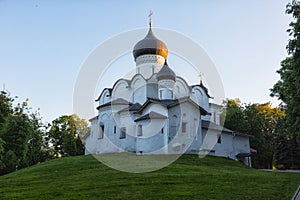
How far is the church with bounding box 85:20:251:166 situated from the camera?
81.8ft

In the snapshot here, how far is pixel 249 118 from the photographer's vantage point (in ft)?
128

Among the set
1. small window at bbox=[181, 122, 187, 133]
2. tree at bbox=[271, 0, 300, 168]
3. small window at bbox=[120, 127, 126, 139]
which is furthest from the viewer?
small window at bbox=[120, 127, 126, 139]

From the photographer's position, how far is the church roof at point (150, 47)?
33125mm

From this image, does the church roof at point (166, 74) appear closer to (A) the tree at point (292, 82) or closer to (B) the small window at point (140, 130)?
(B) the small window at point (140, 130)

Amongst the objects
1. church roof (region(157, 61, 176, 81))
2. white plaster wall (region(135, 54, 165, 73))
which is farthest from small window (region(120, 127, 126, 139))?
white plaster wall (region(135, 54, 165, 73))

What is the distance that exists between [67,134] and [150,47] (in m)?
18.6

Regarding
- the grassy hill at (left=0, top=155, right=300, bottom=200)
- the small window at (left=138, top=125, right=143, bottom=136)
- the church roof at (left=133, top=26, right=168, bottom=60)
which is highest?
the church roof at (left=133, top=26, right=168, bottom=60)

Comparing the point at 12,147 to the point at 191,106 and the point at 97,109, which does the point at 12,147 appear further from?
the point at 191,106

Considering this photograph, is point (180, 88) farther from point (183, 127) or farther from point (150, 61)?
point (183, 127)

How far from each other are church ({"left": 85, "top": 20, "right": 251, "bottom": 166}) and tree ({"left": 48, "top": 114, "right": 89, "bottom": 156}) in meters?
10.6

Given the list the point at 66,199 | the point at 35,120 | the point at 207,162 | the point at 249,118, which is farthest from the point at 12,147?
the point at 249,118

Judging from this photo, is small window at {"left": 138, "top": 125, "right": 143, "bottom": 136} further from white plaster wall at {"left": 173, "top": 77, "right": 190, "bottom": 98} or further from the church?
white plaster wall at {"left": 173, "top": 77, "right": 190, "bottom": 98}

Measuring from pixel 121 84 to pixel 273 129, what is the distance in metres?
20.4

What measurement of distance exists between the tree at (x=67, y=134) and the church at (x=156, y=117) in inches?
419
